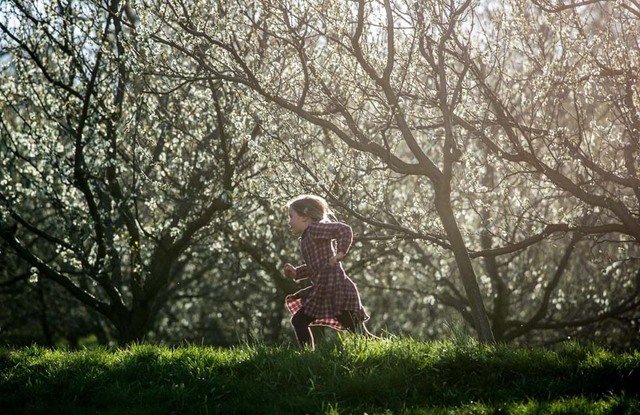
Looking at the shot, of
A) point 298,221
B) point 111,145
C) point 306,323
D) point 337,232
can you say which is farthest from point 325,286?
point 111,145

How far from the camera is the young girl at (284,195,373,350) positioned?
318 inches

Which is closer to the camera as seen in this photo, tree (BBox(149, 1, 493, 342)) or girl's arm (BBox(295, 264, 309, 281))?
girl's arm (BBox(295, 264, 309, 281))

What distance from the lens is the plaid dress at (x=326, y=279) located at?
808cm

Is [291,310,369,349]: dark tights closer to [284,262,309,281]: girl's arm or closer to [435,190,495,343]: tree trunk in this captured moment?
[284,262,309,281]: girl's arm

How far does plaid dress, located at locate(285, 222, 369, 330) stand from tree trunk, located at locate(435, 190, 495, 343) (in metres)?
1.35

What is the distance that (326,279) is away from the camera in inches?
321

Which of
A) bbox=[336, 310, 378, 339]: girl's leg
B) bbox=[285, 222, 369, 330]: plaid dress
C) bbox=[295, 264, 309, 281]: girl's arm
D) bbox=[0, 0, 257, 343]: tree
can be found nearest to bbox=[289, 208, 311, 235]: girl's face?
bbox=[285, 222, 369, 330]: plaid dress

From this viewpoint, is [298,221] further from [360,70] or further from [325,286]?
[360,70]

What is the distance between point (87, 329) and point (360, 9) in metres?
22.5

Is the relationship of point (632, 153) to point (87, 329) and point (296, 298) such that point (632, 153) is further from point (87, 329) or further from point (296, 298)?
point (87, 329)

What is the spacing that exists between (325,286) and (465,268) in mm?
1734

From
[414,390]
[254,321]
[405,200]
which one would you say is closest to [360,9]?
[414,390]

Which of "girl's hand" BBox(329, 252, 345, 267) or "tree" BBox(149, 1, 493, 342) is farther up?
"tree" BBox(149, 1, 493, 342)

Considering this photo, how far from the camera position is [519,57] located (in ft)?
61.8
